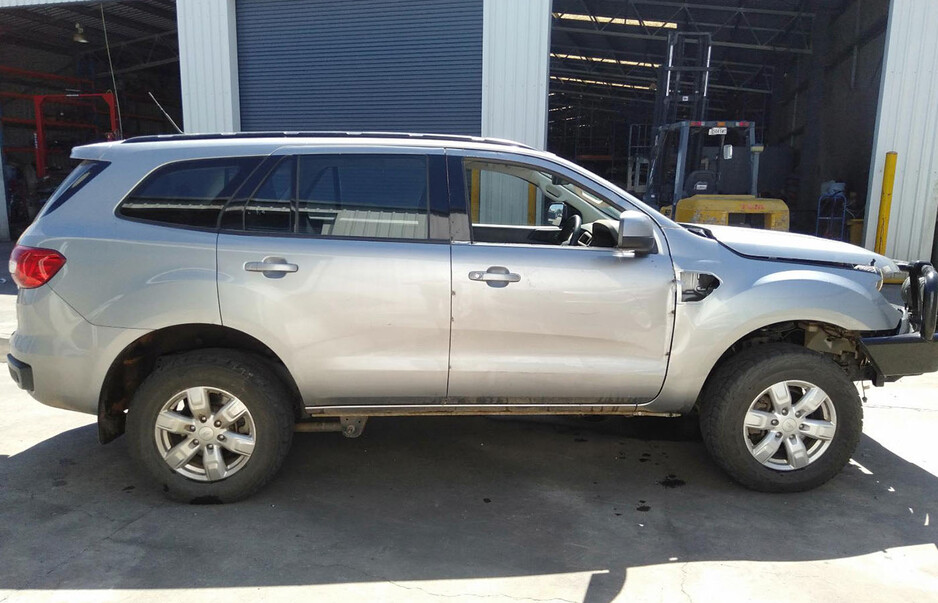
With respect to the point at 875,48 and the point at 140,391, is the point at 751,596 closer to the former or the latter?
the point at 140,391

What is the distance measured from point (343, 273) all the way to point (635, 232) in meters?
1.53

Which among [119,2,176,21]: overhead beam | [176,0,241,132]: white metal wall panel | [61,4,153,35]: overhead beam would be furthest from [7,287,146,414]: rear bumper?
[61,4,153,35]: overhead beam

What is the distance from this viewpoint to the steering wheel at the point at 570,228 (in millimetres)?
4479

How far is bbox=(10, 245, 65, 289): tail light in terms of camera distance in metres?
3.46

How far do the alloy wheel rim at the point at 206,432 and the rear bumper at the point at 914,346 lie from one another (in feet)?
11.6

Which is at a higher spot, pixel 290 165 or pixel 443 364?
pixel 290 165

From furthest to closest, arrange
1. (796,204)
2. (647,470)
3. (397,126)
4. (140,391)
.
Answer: (796,204) < (397,126) < (647,470) < (140,391)

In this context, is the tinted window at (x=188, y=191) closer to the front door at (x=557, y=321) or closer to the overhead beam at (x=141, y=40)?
the front door at (x=557, y=321)

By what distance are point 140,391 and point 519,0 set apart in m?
8.84

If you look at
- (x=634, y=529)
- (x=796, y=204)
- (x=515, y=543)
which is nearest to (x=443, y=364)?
(x=515, y=543)

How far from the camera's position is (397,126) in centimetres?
1134

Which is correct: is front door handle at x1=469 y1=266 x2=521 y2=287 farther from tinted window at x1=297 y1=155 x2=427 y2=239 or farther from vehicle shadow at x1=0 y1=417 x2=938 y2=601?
vehicle shadow at x1=0 y1=417 x2=938 y2=601

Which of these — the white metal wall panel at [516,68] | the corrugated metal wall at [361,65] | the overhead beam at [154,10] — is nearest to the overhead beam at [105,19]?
the overhead beam at [154,10]

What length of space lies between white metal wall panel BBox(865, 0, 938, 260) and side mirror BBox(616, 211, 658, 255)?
9.17 meters
